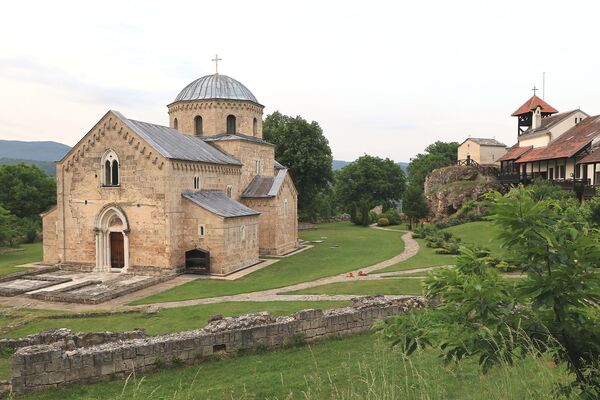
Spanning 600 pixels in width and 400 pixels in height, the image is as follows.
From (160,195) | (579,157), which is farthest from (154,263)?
(579,157)

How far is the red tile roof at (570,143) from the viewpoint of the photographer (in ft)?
121

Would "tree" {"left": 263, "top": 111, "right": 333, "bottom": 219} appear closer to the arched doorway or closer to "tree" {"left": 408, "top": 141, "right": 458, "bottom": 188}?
the arched doorway

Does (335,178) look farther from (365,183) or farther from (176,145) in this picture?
(176,145)

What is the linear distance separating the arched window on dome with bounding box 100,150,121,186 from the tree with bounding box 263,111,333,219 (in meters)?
24.7

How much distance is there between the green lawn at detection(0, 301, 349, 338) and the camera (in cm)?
1648

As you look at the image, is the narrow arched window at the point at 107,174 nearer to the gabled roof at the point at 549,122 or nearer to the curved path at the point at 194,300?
the curved path at the point at 194,300

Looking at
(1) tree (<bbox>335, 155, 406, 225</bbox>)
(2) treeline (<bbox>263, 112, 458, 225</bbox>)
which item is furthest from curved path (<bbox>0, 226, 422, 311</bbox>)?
(1) tree (<bbox>335, 155, 406, 225</bbox>)

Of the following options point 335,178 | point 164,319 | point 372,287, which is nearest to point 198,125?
point 372,287

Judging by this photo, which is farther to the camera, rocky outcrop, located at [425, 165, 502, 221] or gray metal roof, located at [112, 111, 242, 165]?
rocky outcrop, located at [425, 165, 502, 221]

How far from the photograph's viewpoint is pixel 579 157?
3644 centimetres

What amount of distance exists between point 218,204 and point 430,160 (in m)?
61.7

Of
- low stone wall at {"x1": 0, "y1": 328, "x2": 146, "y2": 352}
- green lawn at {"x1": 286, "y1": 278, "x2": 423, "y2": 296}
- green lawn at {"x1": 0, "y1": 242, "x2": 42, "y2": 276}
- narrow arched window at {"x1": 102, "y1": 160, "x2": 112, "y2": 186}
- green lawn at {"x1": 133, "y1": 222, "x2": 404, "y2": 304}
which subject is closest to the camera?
low stone wall at {"x1": 0, "y1": 328, "x2": 146, "y2": 352}

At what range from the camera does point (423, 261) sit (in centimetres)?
2853

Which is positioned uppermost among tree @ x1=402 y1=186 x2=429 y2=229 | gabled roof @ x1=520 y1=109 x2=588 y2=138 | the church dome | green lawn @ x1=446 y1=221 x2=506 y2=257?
the church dome
